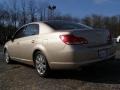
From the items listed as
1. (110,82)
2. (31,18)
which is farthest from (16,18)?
(110,82)

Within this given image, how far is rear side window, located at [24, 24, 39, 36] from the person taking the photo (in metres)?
8.05

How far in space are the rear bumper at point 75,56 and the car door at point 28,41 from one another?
1.24 meters

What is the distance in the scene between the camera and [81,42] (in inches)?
265

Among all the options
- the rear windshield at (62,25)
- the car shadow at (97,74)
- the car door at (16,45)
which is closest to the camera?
the car shadow at (97,74)

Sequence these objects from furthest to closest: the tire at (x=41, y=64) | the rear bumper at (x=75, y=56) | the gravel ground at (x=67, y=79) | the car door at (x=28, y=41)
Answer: the car door at (x=28, y=41) → the tire at (x=41, y=64) → the rear bumper at (x=75, y=56) → the gravel ground at (x=67, y=79)

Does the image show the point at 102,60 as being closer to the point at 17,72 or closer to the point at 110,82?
the point at 110,82

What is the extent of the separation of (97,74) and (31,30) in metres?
2.27

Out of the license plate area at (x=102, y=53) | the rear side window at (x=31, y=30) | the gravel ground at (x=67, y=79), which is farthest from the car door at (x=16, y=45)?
the license plate area at (x=102, y=53)

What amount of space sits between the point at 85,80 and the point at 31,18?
138 feet

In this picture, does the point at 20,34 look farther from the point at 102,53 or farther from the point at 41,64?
the point at 102,53

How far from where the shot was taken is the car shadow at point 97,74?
22.4 ft

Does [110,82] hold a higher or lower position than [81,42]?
lower

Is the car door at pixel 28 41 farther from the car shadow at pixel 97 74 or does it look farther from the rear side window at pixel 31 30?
the car shadow at pixel 97 74

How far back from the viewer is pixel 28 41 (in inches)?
324
